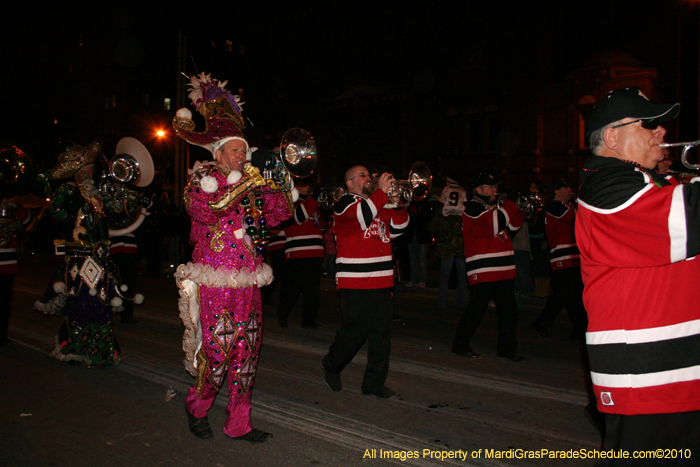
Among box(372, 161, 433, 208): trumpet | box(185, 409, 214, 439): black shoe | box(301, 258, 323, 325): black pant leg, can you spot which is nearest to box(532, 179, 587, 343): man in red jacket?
box(372, 161, 433, 208): trumpet

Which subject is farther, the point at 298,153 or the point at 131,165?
the point at 131,165

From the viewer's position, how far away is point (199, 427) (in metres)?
3.76

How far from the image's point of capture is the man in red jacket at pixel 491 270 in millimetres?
6000

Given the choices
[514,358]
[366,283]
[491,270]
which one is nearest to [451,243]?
[491,270]

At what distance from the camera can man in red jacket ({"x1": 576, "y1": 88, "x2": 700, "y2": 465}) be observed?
2.08 m

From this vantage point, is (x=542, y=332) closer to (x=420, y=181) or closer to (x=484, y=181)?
(x=484, y=181)

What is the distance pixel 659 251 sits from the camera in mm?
2096

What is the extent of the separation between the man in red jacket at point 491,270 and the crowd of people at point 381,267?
0.02 meters

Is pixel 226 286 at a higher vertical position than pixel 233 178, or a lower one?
lower

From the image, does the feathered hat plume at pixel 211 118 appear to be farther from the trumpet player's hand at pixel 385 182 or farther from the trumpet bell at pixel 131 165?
the trumpet bell at pixel 131 165

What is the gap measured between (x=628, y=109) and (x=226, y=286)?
2663 mm

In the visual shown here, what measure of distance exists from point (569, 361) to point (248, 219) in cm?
429

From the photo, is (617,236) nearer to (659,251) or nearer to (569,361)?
(659,251)

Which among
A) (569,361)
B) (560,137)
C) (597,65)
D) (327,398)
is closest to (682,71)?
(597,65)
